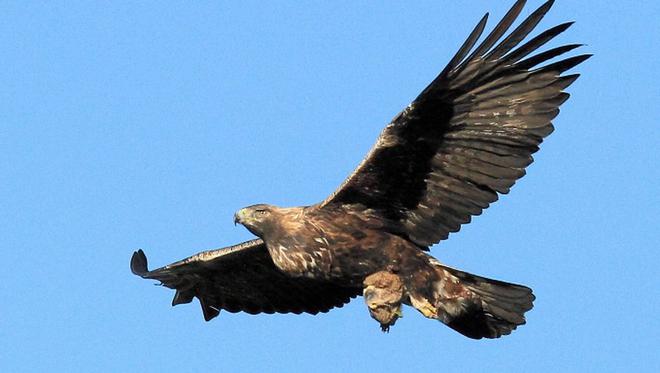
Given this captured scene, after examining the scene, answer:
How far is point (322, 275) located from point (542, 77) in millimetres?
2429

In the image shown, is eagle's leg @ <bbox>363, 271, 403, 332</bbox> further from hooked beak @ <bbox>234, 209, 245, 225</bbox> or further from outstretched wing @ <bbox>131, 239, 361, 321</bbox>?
outstretched wing @ <bbox>131, 239, 361, 321</bbox>

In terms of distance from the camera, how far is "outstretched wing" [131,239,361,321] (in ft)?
46.9

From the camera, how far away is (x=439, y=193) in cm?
1266

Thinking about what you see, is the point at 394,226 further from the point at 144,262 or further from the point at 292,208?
the point at 144,262

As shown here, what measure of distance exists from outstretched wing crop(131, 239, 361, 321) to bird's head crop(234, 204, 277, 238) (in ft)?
2.81

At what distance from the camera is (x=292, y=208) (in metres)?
12.9

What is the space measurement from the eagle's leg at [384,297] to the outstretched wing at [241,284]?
1.49m

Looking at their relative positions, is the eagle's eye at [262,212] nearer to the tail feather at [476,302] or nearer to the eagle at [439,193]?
the eagle at [439,193]

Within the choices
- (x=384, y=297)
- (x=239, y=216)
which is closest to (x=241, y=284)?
(x=239, y=216)

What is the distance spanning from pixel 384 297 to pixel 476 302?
855mm

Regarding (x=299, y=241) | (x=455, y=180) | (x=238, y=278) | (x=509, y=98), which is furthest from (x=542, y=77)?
(x=238, y=278)

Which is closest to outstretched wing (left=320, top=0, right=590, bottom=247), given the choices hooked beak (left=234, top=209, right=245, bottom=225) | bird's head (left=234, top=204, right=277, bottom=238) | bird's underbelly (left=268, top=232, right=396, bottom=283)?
bird's underbelly (left=268, top=232, right=396, bottom=283)

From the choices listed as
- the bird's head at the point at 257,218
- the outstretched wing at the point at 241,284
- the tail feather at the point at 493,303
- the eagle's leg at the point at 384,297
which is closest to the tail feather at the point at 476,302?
the tail feather at the point at 493,303

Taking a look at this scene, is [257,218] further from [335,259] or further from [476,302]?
[476,302]
